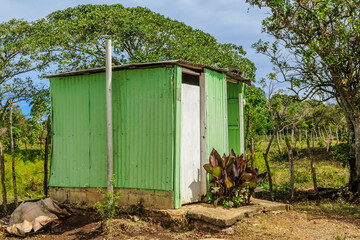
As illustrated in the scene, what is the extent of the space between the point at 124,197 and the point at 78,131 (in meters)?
1.60

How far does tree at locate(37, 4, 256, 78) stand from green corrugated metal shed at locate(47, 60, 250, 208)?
458cm

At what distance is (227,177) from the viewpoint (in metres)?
5.99

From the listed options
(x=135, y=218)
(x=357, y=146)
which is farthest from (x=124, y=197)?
(x=357, y=146)

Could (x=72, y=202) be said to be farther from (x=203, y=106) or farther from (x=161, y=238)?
(x=203, y=106)

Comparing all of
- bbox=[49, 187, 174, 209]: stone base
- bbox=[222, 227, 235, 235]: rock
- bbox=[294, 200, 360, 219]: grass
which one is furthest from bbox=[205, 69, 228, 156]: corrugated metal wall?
bbox=[294, 200, 360, 219]: grass

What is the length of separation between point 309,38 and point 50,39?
7.66 metres

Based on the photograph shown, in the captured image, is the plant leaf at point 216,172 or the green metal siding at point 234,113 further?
the green metal siding at point 234,113

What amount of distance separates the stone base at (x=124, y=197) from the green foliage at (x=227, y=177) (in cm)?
88

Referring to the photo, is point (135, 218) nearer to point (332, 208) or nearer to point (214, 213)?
point (214, 213)

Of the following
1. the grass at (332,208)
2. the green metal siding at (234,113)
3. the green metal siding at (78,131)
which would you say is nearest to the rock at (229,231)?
the green metal siding at (78,131)

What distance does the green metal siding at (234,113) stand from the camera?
25.1 feet

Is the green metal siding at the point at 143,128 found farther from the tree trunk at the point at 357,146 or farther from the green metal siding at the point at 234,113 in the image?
the tree trunk at the point at 357,146

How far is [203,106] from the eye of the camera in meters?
6.23

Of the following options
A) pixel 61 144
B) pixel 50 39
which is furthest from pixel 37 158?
pixel 61 144
